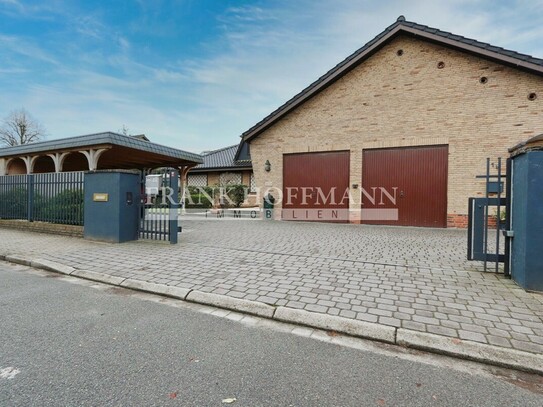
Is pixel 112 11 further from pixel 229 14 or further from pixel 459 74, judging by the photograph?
pixel 459 74

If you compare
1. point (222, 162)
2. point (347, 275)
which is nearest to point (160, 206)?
point (347, 275)

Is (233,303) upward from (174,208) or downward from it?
downward

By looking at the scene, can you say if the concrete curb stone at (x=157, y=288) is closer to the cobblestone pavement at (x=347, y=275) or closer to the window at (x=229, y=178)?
the cobblestone pavement at (x=347, y=275)

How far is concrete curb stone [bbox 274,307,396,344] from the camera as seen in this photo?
290 cm

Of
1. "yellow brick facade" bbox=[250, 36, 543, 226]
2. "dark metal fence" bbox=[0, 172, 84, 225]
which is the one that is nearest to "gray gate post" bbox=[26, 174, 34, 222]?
"dark metal fence" bbox=[0, 172, 84, 225]

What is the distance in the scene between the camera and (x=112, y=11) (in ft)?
38.3

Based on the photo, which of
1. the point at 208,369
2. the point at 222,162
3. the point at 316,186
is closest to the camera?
the point at 208,369

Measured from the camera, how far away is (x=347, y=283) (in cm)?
432

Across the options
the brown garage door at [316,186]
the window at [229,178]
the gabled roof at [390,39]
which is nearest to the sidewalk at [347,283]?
the brown garage door at [316,186]

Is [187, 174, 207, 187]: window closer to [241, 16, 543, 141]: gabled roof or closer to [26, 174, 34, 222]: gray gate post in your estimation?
[241, 16, 543, 141]: gabled roof

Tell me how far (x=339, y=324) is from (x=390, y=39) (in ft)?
38.2

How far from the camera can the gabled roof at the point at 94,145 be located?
8898 mm

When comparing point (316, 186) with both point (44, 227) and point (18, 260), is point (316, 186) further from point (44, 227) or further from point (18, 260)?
point (18, 260)

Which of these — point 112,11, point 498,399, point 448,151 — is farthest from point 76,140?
point 448,151
